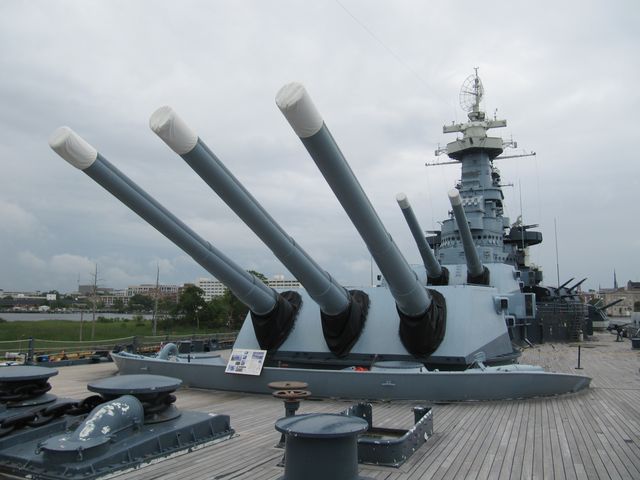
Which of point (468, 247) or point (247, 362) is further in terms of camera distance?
point (468, 247)

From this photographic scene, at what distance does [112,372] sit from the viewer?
30.9 ft

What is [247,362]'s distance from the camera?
739cm

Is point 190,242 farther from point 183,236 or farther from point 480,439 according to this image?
point 480,439

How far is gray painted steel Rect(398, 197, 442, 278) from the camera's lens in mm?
8961

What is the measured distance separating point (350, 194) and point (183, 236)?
7.99 ft

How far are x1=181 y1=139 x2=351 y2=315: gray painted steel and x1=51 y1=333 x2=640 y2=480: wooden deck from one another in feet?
4.62

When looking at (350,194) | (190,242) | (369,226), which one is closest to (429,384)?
(369,226)

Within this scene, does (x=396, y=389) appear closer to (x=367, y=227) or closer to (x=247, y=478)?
(x=367, y=227)

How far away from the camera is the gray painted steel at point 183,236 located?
5.85 metres

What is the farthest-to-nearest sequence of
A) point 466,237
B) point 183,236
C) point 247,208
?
point 466,237
point 183,236
point 247,208

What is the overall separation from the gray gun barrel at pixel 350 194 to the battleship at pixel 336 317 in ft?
0.04

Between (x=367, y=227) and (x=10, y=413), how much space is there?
373cm

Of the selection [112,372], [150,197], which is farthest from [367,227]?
[112,372]

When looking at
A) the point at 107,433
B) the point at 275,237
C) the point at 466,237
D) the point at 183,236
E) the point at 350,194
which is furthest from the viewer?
the point at 466,237
